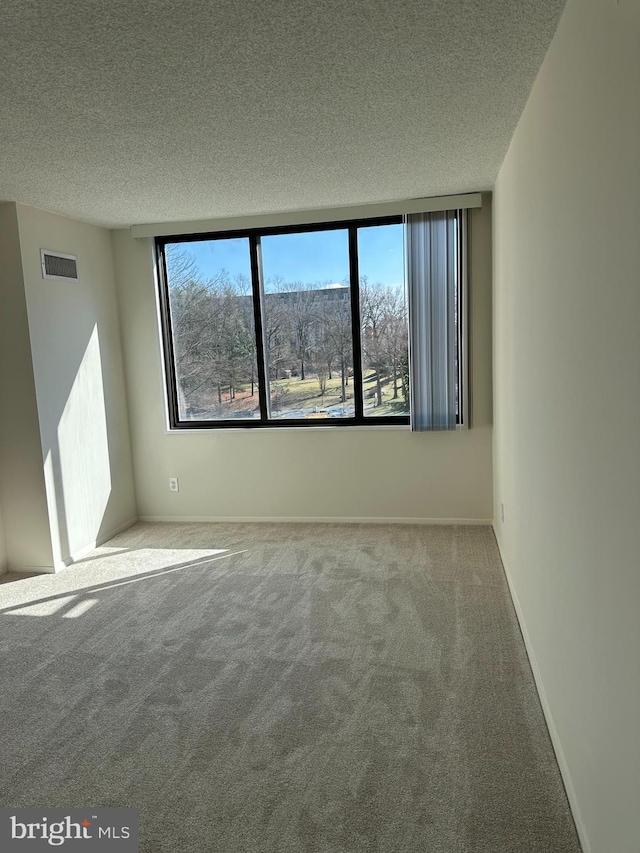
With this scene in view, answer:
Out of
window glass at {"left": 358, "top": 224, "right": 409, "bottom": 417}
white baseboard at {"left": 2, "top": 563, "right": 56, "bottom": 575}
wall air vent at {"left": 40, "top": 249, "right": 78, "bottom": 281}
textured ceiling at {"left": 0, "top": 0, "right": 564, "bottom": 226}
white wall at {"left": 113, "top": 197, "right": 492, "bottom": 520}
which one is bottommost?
white baseboard at {"left": 2, "top": 563, "right": 56, "bottom": 575}

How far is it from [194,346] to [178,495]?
4.30 ft

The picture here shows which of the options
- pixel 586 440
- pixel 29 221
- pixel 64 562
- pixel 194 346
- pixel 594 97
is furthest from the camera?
pixel 194 346

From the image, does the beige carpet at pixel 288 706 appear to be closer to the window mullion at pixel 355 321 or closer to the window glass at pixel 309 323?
the window mullion at pixel 355 321

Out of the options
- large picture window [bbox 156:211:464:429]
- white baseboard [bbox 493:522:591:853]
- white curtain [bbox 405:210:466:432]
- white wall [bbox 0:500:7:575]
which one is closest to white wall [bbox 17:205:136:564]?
white wall [bbox 0:500:7:575]

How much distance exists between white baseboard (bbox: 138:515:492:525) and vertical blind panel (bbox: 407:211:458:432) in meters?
0.77

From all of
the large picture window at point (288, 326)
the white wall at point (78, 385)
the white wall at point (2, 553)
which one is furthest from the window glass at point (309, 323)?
the white wall at point (2, 553)

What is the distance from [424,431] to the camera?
492 cm

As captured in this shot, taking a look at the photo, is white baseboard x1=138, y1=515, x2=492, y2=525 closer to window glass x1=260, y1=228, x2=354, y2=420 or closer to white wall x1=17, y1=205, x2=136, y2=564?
white wall x1=17, y1=205, x2=136, y2=564

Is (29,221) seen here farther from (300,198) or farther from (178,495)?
(178,495)

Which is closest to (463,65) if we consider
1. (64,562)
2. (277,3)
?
(277,3)

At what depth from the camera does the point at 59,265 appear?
14.9 feet

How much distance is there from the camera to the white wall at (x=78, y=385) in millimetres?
4320

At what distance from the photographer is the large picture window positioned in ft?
16.3

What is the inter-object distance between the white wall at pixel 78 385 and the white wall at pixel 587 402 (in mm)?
3211
